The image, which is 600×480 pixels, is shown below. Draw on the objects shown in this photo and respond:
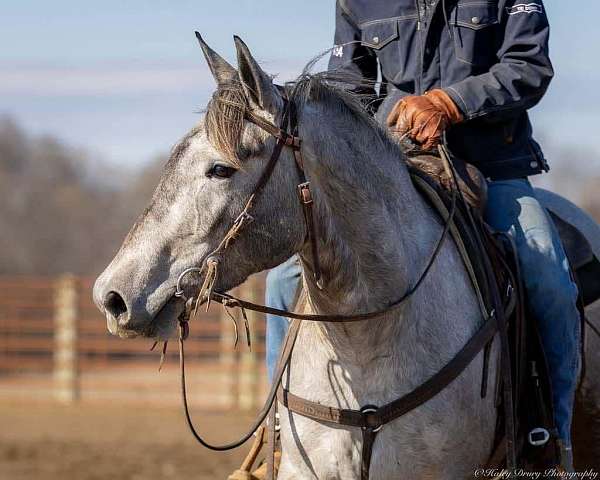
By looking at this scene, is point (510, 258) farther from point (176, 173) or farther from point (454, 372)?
point (176, 173)

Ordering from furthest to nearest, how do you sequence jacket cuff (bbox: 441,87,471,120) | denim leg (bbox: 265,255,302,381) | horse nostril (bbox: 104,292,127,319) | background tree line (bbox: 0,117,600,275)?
background tree line (bbox: 0,117,600,275) < denim leg (bbox: 265,255,302,381) < jacket cuff (bbox: 441,87,471,120) < horse nostril (bbox: 104,292,127,319)

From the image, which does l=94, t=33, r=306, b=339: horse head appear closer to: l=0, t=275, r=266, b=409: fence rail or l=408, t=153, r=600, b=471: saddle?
l=408, t=153, r=600, b=471: saddle

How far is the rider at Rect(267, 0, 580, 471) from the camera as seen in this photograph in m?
4.10

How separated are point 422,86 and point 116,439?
25.9 feet

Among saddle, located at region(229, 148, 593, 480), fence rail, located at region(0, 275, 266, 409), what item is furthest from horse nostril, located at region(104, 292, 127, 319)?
fence rail, located at region(0, 275, 266, 409)

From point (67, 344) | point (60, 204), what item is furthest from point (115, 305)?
point (60, 204)

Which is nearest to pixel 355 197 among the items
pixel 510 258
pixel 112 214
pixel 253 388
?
pixel 510 258

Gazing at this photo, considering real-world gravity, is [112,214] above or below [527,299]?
below

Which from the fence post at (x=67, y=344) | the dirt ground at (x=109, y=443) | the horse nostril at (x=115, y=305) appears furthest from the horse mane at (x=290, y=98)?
the fence post at (x=67, y=344)

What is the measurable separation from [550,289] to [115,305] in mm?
1762

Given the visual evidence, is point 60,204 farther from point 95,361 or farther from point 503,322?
point 503,322

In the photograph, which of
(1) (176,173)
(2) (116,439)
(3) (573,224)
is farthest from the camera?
(2) (116,439)

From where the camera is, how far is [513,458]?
12.8ft

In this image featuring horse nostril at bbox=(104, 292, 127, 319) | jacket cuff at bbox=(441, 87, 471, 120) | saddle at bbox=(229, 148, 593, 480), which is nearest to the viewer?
horse nostril at bbox=(104, 292, 127, 319)
